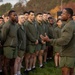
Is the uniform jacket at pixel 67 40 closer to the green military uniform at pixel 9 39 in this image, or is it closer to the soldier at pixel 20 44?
the green military uniform at pixel 9 39

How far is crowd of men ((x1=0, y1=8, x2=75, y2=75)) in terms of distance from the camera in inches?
315

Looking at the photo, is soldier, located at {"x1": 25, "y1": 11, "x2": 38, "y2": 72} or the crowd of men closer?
the crowd of men

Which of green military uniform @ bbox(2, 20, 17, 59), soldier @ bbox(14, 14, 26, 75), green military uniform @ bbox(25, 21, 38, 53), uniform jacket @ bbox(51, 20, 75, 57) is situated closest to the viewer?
uniform jacket @ bbox(51, 20, 75, 57)

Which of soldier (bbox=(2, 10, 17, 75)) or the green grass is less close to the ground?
soldier (bbox=(2, 10, 17, 75))

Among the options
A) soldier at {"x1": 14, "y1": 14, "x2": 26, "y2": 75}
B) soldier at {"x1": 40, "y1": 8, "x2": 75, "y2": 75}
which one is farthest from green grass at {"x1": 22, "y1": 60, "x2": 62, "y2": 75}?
soldier at {"x1": 40, "y1": 8, "x2": 75, "y2": 75}

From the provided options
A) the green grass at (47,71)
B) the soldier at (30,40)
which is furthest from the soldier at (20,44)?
the green grass at (47,71)

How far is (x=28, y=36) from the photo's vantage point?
37.4 feet

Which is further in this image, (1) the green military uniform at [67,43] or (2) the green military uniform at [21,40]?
(2) the green military uniform at [21,40]

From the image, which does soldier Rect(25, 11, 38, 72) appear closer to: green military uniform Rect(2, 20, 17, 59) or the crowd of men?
the crowd of men

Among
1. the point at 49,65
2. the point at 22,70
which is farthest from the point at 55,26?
the point at 22,70

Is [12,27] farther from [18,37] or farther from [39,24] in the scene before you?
[39,24]

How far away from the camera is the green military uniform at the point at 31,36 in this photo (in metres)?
11.4

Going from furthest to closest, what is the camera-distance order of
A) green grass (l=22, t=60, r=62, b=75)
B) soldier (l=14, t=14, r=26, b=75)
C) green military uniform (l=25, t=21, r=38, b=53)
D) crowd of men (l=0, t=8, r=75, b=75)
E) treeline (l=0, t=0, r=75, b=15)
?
1. treeline (l=0, t=0, r=75, b=15)
2. green military uniform (l=25, t=21, r=38, b=53)
3. green grass (l=22, t=60, r=62, b=75)
4. soldier (l=14, t=14, r=26, b=75)
5. crowd of men (l=0, t=8, r=75, b=75)

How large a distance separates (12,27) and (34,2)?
2546 inches
